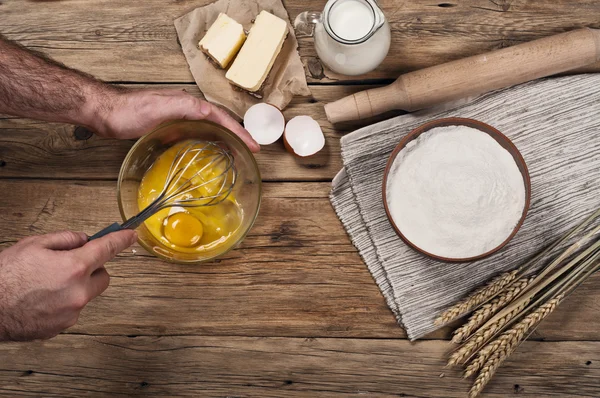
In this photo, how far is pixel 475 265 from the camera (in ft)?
3.31

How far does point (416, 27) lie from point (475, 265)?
18.9 inches

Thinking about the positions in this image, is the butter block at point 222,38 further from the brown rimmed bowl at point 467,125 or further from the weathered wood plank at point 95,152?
the brown rimmed bowl at point 467,125

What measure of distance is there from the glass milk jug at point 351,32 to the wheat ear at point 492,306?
0.49 metres

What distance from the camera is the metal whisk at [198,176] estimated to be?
0.94m

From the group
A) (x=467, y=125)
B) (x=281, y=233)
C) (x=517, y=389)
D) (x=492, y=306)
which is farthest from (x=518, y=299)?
(x=281, y=233)

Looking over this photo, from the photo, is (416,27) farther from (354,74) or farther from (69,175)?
(69,175)

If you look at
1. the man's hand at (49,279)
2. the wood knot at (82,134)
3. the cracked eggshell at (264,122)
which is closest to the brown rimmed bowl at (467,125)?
the cracked eggshell at (264,122)

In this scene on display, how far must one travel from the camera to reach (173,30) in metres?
1.07

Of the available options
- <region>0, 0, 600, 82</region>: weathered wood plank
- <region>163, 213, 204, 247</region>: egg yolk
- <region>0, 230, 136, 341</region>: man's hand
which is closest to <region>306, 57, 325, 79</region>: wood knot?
<region>0, 0, 600, 82</region>: weathered wood plank

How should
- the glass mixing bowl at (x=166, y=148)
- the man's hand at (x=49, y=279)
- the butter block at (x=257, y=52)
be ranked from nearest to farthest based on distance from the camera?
1. the man's hand at (x=49, y=279)
2. the glass mixing bowl at (x=166, y=148)
3. the butter block at (x=257, y=52)

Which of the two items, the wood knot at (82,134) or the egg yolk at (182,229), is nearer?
the egg yolk at (182,229)

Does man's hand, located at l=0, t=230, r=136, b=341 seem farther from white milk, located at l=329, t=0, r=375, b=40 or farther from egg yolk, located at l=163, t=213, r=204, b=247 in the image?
white milk, located at l=329, t=0, r=375, b=40

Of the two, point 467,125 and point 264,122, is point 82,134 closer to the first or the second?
point 264,122

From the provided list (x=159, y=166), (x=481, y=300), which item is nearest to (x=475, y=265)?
(x=481, y=300)
